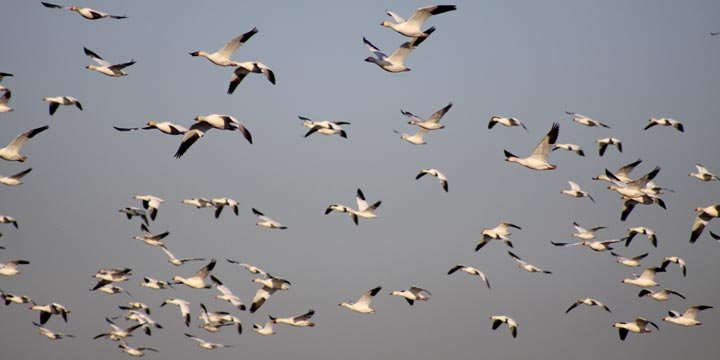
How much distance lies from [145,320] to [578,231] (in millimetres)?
16205

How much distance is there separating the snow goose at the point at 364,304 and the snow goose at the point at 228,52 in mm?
10457

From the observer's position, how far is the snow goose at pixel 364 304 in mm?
37906

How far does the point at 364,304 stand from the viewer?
38.2 meters

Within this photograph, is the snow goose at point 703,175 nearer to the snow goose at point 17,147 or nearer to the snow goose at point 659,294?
the snow goose at point 659,294

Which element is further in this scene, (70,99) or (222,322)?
(222,322)

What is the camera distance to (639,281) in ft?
128

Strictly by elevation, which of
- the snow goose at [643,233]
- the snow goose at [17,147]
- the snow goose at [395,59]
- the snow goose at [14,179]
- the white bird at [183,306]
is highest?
the snow goose at [395,59]

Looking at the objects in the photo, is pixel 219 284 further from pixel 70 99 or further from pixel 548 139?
pixel 548 139

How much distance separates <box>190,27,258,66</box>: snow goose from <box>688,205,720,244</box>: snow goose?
1560 centimetres

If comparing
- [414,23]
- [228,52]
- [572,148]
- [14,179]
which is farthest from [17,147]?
[572,148]

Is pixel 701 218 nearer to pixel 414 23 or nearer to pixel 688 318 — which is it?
pixel 688 318

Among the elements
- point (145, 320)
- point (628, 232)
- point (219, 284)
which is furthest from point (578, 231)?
point (145, 320)

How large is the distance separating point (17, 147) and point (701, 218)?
21.9m

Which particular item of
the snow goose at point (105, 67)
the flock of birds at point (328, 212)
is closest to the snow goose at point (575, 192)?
the flock of birds at point (328, 212)
